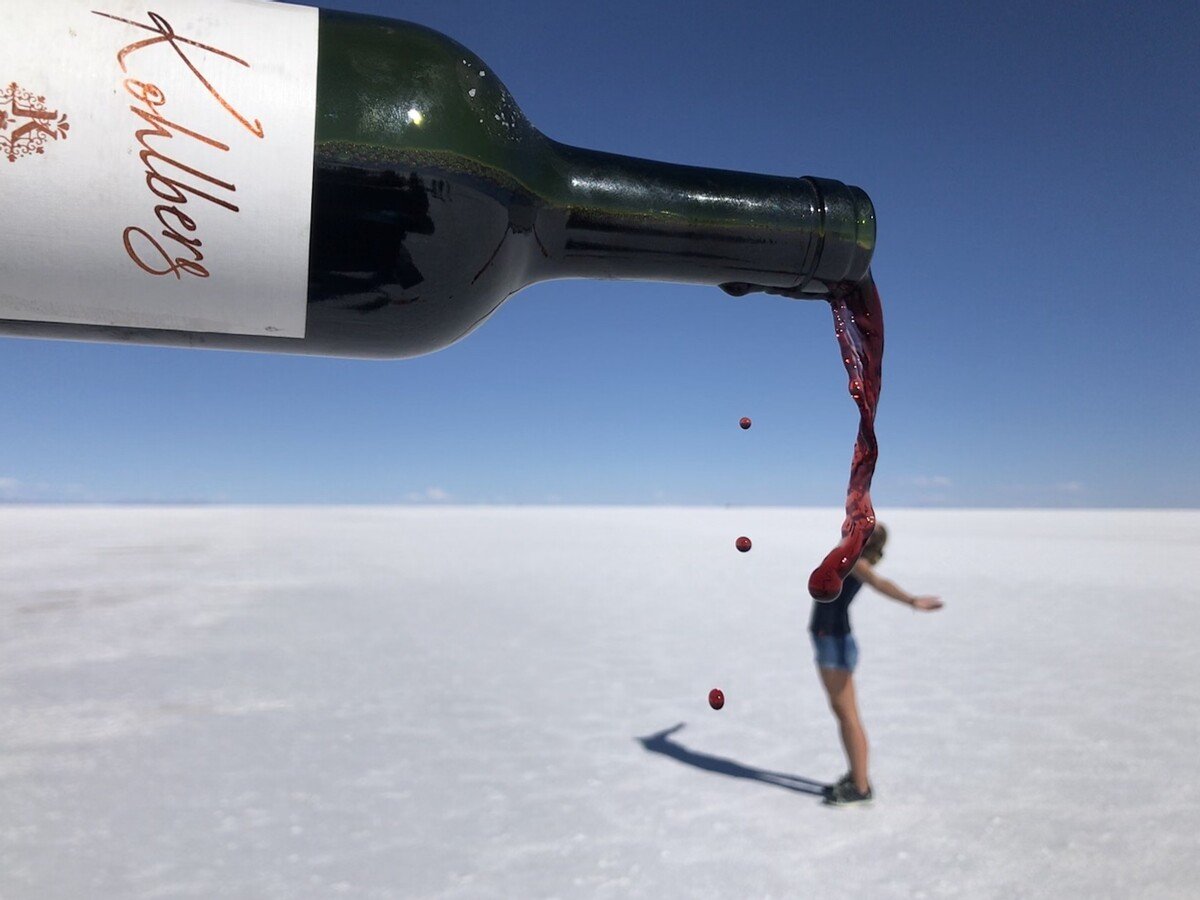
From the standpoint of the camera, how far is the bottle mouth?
767 mm

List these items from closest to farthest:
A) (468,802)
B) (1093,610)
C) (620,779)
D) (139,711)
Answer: (468,802) → (620,779) → (139,711) → (1093,610)

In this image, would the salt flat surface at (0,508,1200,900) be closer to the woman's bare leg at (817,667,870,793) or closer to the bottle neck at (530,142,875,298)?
the woman's bare leg at (817,667,870,793)

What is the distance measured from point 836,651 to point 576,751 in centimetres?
93

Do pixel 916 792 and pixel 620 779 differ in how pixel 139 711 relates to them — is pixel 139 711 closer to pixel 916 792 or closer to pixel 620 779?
pixel 620 779

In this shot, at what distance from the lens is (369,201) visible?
2.07 ft

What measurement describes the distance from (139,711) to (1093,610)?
569 centimetres

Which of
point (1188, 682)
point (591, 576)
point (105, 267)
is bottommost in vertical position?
point (591, 576)

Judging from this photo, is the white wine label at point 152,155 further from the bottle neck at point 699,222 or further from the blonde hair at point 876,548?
the blonde hair at point 876,548

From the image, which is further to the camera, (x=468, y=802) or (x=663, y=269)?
(x=468, y=802)

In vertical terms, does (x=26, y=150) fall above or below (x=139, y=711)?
above

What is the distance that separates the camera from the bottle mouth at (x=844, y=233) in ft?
2.52

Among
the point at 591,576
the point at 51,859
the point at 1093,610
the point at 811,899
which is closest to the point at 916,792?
the point at 811,899

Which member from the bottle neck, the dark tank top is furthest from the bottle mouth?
the dark tank top

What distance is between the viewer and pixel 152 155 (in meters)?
0.56
